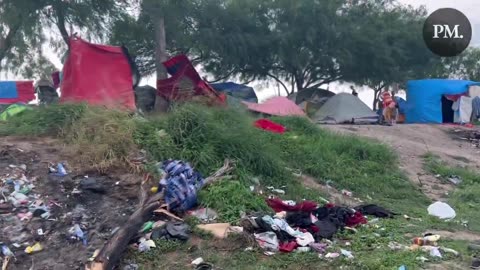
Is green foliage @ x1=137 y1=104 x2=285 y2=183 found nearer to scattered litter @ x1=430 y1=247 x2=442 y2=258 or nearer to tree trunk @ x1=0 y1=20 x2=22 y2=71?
scattered litter @ x1=430 y1=247 x2=442 y2=258

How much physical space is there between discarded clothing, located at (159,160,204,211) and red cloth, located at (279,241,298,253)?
4.19ft

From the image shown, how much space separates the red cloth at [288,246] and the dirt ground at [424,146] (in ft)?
15.0

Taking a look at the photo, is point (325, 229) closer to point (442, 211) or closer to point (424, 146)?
point (442, 211)

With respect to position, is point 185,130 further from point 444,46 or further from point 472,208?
point 444,46

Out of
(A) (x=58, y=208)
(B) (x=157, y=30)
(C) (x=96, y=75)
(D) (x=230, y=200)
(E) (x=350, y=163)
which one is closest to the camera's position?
(A) (x=58, y=208)

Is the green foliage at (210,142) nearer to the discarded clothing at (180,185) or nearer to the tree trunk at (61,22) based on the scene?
the discarded clothing at (180,185)

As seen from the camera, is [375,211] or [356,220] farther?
[375,211]

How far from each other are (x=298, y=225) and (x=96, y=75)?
5878mm

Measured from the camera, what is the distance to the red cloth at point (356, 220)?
7455mm

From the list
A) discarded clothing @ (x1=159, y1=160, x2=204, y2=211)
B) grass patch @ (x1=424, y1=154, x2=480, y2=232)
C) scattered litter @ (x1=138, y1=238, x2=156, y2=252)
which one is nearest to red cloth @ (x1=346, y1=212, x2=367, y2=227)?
grass patch @ (x1=424, y1=154, x2=480, y2=232)

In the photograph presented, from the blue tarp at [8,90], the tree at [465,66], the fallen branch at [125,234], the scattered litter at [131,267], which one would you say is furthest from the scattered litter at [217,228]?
the tree at [465,66]

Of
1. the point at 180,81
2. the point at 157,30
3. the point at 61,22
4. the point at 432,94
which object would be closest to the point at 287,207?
the point at 180,81

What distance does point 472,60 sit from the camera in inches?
1254

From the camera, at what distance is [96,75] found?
1157 centimetres
